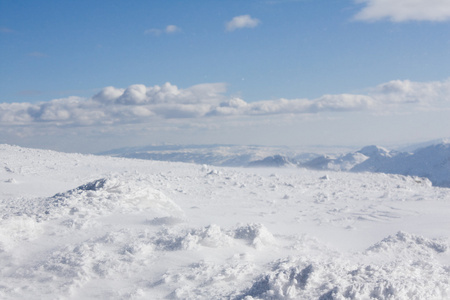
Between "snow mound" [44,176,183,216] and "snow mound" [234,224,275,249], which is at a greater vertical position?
"snow mound" [44,176,183,216]

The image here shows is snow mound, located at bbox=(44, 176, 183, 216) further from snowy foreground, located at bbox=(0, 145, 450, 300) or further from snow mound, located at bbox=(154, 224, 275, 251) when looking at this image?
snow mound, located at bbox=(154, 224, 275, 251)

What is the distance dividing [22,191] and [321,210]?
40.2ft

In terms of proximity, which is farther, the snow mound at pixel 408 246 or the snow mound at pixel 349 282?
the snow mound at pixel 408 246

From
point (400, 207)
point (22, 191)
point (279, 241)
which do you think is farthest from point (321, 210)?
point (22, 191)

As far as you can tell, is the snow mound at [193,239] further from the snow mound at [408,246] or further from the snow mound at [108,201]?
the snow mound at [408,246]

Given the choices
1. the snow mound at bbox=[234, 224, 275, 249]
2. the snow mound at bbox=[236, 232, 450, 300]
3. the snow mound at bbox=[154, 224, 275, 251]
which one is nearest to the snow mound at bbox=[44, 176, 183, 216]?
the snow mound at bbox=[154, 224, 275, 251]

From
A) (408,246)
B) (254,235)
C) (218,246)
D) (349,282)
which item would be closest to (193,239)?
(218,246)

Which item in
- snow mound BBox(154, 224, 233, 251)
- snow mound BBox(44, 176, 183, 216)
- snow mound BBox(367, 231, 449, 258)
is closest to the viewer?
snow mound BBox(154, 224, 233, 251)

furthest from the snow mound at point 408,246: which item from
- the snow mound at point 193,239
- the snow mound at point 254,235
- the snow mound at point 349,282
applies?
the snow mound at point 193,239

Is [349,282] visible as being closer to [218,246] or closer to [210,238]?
[218,246]

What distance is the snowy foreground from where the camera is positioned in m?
5.57

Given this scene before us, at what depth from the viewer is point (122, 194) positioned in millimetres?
11125

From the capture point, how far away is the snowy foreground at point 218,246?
5.57 metres

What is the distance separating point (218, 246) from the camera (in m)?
7.58
